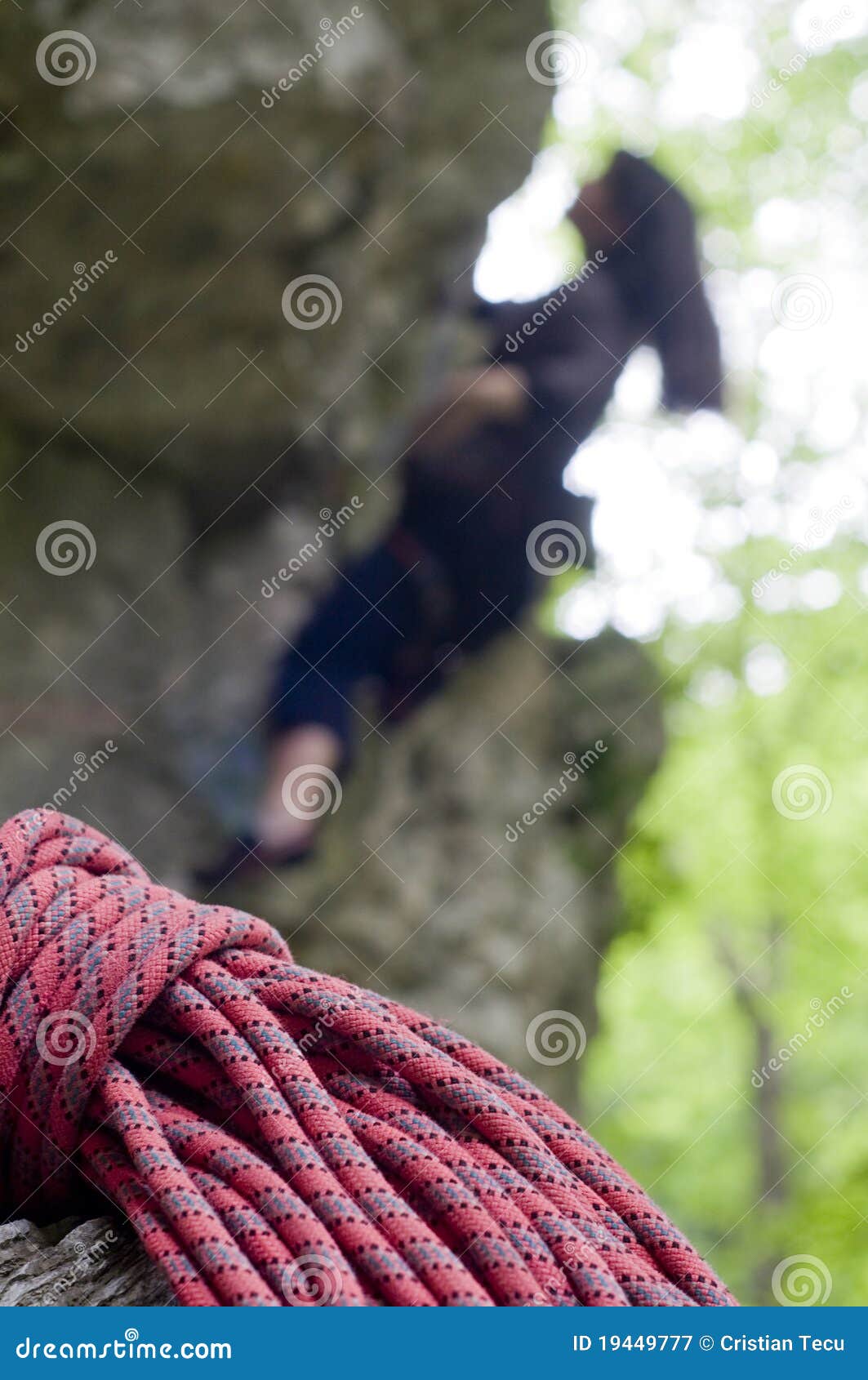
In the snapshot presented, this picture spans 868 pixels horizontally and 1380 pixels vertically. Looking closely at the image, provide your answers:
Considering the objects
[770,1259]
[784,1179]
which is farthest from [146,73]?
[784,1179]

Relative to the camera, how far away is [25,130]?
415 cm

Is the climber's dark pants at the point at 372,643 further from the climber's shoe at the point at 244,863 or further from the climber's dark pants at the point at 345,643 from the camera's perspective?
the climber's shoe at the point at 244,863

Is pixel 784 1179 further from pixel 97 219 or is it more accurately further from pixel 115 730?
pixel 97 219

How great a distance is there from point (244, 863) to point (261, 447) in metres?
1.89

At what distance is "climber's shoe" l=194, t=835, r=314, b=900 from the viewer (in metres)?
5.14

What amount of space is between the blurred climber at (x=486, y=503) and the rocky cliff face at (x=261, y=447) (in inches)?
7.2

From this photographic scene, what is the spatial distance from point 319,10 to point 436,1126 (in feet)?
15.0

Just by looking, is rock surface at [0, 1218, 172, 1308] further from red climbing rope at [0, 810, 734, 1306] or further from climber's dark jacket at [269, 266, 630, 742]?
climber's dark jacket at [269, 266, 630, 742]

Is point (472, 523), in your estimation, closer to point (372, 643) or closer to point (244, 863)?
point (372, 643)

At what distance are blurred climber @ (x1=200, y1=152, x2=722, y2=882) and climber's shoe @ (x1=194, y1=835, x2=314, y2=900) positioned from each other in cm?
2

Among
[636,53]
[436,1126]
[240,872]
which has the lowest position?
[240,872]

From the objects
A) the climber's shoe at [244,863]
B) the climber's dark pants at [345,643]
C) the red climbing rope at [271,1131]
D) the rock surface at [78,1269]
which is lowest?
the climber's shoe at [244,863]

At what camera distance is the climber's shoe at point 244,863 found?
514cm

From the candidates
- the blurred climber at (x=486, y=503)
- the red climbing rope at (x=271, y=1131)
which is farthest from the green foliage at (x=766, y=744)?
the red climbing rope at (x=271, y=1131)
